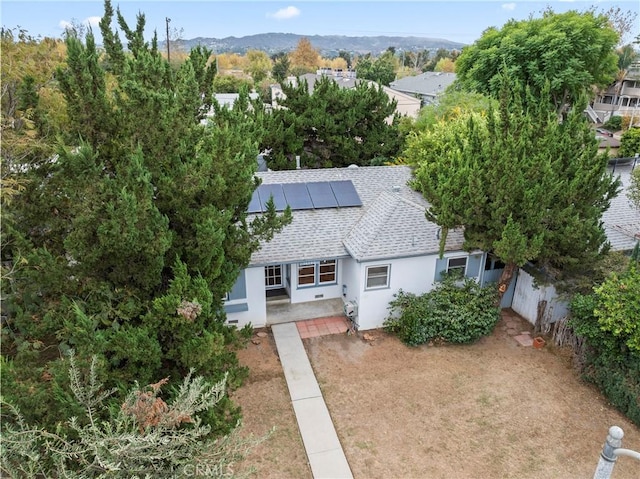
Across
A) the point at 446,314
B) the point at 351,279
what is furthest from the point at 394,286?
the point at 446,314

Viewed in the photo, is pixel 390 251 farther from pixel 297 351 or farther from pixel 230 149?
pixel 230 149

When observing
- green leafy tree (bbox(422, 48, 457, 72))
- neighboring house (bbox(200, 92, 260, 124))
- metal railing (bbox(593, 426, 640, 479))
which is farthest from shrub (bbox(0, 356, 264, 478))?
green leafy tree (bbox(422, 48, 457, 72))

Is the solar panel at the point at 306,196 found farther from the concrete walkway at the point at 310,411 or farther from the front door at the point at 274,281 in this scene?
the concrete walkway at the point at 310,411

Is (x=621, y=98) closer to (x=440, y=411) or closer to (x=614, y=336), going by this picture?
(x=614, y=336)

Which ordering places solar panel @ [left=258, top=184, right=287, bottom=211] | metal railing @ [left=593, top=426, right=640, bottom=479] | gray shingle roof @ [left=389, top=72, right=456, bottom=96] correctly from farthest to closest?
gray shingle roof @ [left=389, top=72, right=456, bottom=96]
solar panel @ [left=258, top=184, right=287, bottom=211]
metal railing @ [left=593, top=426, right=640, bottom=479]

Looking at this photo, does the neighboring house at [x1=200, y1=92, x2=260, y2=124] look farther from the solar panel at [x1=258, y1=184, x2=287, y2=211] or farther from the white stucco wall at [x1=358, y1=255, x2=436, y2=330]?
the white stucco wall at [x1=358, y1=255, x2=436, y2=330]
